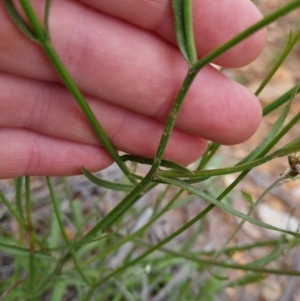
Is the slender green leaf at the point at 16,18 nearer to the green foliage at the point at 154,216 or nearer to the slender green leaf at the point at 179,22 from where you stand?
the green foliage at the point at 154,216

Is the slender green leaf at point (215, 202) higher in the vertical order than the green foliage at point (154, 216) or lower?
lower

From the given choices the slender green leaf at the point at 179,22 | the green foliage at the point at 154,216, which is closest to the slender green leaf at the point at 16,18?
the green foliage at the point at 154,216

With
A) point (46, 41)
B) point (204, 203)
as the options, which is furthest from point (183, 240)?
point (46, 41)

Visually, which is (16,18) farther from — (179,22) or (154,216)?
(154,216)

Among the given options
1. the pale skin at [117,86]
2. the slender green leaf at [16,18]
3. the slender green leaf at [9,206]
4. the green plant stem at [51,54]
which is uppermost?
the pale skin at [117,86]

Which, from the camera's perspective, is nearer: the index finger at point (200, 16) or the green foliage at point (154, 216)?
the green foliage at point (154, 216)

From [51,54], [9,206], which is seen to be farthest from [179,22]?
[9,206]

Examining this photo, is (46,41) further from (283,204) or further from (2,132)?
(283,204)

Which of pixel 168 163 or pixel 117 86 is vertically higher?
pixel 117 86
